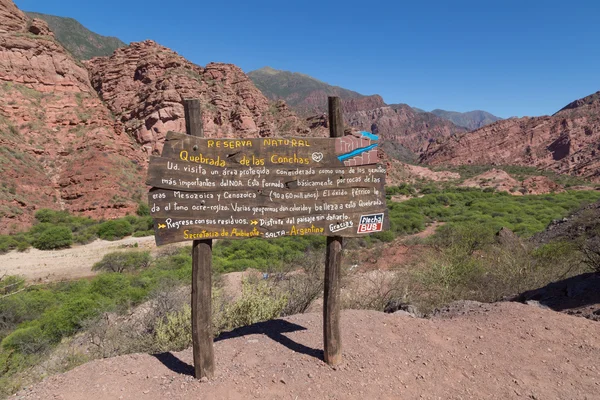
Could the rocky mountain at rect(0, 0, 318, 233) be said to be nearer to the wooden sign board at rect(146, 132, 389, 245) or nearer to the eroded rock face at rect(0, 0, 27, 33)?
the eroded rock face at rect(0, 0, 27, 33)

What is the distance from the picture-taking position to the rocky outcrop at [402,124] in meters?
150

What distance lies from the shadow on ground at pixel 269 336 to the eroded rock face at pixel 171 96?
120ft

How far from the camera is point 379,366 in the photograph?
12.4ft

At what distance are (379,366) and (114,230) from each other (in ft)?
77.3

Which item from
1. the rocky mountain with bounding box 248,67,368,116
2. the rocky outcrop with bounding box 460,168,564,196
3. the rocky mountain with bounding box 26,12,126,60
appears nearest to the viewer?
the rocky outcrop with bounding box 460,168,564,196

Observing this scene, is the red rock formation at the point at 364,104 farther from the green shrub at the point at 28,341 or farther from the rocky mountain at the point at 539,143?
the green shrub at the point at 28,341

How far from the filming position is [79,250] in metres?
19.8

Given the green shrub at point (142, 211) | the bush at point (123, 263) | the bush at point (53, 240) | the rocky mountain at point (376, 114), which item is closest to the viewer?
the bush at point (123, 263)

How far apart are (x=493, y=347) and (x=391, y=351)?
53.6 inches

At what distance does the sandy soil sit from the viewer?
336cm

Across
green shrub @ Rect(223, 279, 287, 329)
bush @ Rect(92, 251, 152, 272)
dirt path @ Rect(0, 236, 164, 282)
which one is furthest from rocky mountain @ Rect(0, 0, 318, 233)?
green shrub @ Rect(223, 279, 287, 329)

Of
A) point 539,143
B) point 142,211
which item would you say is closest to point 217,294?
point 142,211

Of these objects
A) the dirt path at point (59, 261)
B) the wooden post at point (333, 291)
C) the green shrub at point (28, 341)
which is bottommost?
the dirt path at point (59, 261)

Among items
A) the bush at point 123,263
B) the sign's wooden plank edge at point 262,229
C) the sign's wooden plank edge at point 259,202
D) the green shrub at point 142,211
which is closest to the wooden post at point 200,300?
the sign's wooden plank edge at point 262,229
